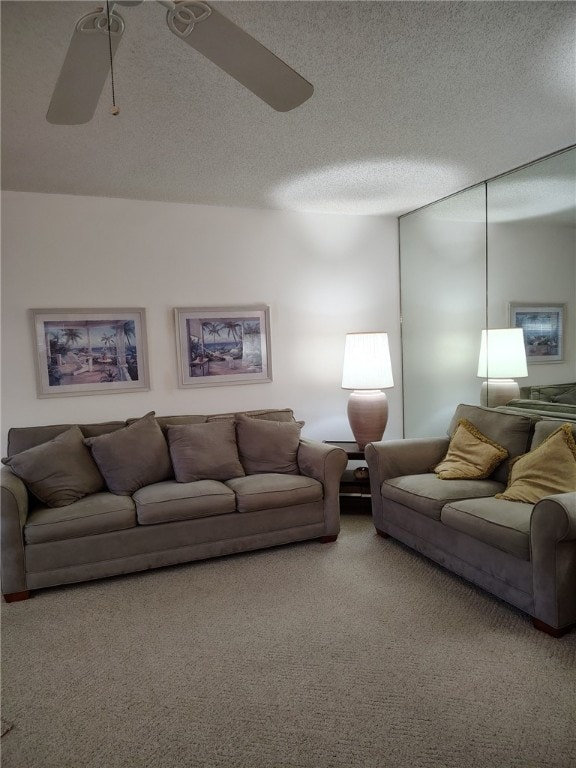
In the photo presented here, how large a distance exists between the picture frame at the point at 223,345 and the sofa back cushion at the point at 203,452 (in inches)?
27.0

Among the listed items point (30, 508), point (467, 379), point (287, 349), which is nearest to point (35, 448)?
point (30, 508)

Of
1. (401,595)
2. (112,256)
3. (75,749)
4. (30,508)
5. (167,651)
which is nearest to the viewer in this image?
(75,749)

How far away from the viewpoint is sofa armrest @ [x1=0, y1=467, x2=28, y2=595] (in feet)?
9.37

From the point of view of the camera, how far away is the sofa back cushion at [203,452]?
11.8 ft

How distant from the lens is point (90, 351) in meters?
4.00

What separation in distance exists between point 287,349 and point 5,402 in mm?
2328

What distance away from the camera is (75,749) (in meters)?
1.80

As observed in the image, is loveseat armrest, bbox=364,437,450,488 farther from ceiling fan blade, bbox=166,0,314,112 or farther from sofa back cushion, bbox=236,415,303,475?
ceiling fan blade, bbox=166,0,314,112

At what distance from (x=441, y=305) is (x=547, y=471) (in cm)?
209

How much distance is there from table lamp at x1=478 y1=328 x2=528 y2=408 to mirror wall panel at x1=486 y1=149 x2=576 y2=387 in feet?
0.22

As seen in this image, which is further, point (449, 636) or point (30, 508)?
point (30, 508)

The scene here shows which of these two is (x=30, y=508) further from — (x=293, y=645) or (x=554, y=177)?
(x=554, y=177)

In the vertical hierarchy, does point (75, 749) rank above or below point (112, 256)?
below

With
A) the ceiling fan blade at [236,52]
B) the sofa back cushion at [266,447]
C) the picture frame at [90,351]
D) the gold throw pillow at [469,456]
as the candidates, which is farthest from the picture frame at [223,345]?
the ceiling fan blade at [236,52]
